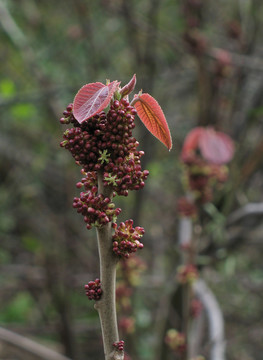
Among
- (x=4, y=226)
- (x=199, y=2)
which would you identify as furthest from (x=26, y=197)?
(x=199, y=2)

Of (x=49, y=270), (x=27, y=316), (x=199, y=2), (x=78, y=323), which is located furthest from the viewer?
(x=27, y=316)

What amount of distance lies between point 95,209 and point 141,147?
2.76 m

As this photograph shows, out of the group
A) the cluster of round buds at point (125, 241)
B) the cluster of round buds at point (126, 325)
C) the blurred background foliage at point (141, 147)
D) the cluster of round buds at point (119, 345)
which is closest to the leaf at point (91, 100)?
the cluster of round buds at point (125, 241)

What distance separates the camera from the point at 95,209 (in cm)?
74

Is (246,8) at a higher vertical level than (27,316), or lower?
higher

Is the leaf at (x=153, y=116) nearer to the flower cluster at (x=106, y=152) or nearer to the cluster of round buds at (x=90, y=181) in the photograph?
the flower cluster at (x=106, y=152)

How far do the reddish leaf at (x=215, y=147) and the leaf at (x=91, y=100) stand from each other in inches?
53.1

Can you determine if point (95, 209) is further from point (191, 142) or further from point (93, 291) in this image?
point (191, 142)

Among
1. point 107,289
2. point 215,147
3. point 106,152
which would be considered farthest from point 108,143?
point 215,147

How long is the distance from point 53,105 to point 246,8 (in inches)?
72.4

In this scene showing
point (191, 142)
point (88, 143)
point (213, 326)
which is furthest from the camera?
point (191, 142)

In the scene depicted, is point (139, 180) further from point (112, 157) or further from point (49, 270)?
point (49, 270)

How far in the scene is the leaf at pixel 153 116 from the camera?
2.60ft

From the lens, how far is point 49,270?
3.58 metres
